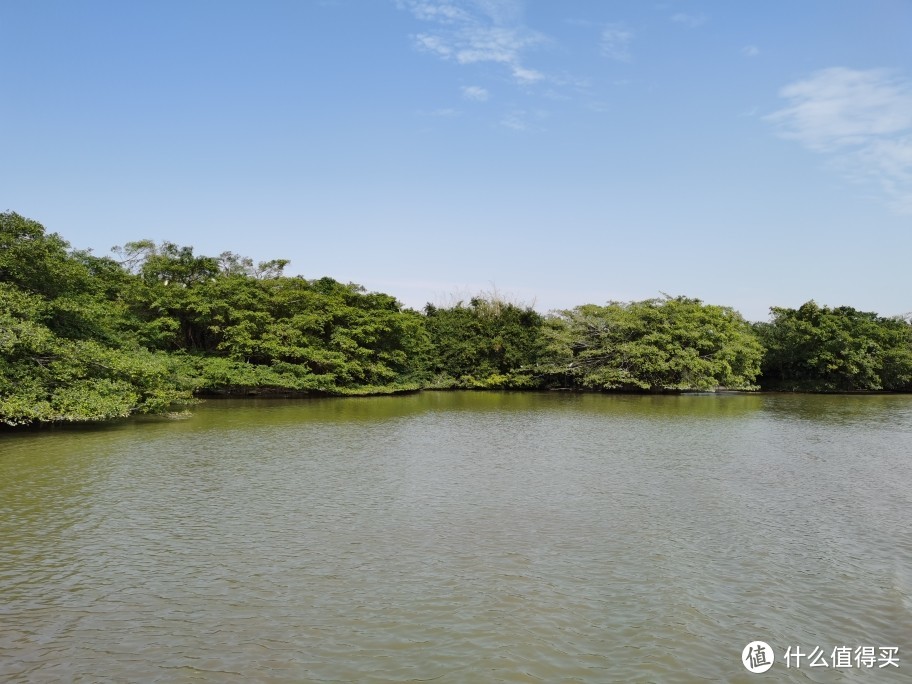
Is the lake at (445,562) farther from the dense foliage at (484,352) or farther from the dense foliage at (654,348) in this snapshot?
the dense foliage at (484,352)

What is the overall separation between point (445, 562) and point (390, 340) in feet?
93.2

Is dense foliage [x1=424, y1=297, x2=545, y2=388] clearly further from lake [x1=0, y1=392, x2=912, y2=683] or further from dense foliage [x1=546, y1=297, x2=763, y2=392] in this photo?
lake [x1=0, y1=392, x2=912, y2=683]

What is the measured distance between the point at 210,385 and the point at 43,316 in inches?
473

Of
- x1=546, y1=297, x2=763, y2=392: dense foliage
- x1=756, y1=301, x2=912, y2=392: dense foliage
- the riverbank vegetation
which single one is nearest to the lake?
the riverbank vegetation

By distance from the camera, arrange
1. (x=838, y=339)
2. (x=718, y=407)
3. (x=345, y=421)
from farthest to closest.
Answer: (x=838, y=339)
(x=718, y=407)
(x=345, y=421)

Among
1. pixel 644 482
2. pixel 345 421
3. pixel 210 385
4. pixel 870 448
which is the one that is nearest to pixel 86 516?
pixel 644 482

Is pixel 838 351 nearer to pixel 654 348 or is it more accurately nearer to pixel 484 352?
pixel 654 348

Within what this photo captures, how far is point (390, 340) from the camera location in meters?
35.6

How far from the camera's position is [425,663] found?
16.9 ft

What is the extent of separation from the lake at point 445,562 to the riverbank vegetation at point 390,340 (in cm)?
871

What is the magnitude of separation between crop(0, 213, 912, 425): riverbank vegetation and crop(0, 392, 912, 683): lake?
28.6 feet

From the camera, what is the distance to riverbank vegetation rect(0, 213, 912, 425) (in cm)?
2750

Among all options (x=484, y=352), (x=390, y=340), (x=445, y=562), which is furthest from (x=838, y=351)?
(x=445, y=562)

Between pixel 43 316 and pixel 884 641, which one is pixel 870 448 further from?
pixel 43 316
